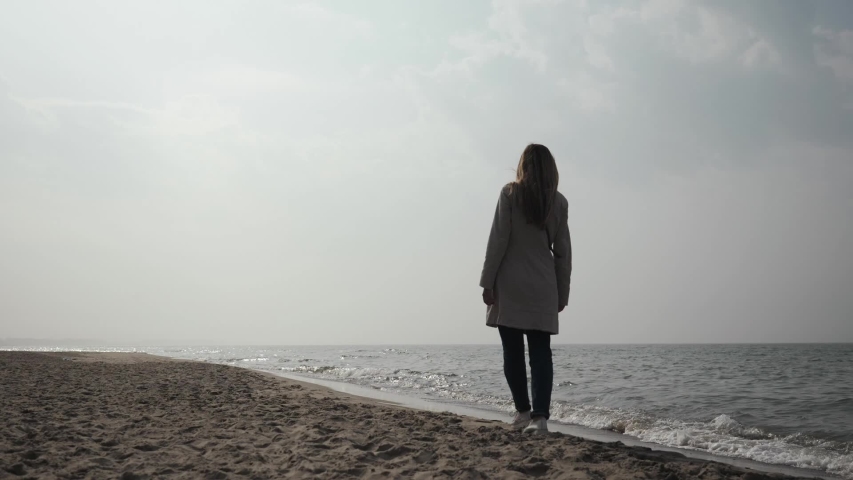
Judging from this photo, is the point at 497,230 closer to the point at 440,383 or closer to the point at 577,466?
the point at 577,466

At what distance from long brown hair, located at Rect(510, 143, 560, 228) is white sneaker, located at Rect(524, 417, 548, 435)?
1536 millimetres

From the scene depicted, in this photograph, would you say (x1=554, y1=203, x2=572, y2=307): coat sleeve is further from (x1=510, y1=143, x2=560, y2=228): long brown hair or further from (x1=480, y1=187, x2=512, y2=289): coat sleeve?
(x1=480, y1=187, x2=512, y2=289): coat sleeve

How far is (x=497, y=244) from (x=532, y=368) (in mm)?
1034

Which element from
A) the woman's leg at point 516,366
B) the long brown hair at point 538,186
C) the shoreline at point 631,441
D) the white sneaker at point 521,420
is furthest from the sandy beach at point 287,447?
the long brown hair at point 538,186

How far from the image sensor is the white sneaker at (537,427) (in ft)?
13.1

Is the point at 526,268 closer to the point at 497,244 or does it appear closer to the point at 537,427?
the point at 497,244

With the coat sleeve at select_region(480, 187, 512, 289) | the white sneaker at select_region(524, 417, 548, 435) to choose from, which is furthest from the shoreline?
the coat sleeve at select_region(480, 187, 512, 289)

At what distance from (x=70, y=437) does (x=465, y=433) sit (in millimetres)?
2773

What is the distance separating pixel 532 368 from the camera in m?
4.26

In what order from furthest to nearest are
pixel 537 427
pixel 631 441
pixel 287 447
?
pixel 631 441 → pixel 537 427 → pixel 287 447

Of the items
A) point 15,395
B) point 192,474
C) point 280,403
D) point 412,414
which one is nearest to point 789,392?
point 412,414

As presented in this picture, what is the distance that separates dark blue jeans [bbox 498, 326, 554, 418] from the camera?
13.8 ft

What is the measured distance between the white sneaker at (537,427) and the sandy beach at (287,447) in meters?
0.15

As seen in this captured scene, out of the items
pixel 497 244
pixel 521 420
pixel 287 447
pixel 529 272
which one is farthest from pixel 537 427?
pixel 287 447
